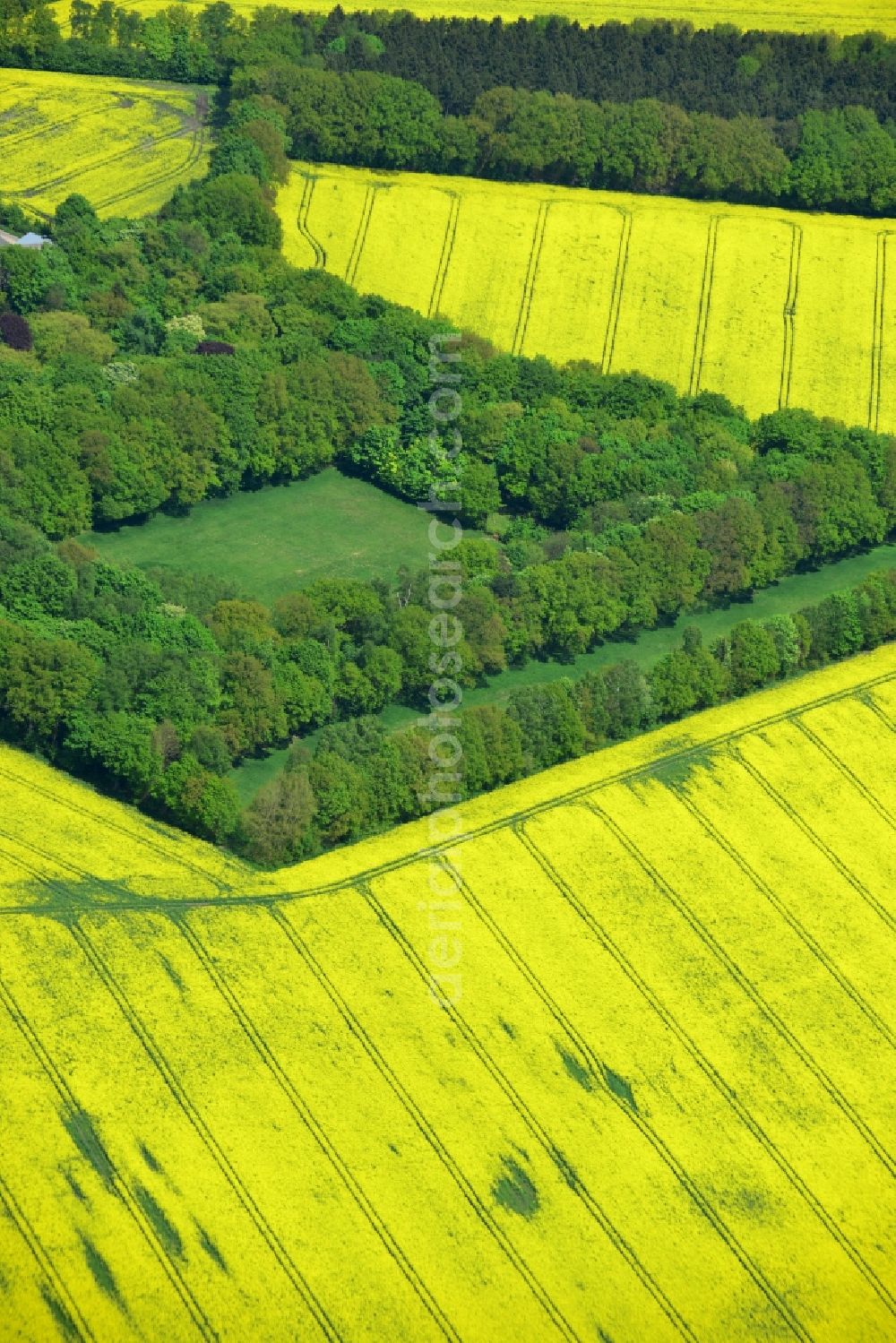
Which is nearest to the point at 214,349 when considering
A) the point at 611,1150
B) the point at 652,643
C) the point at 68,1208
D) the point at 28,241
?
the point at 28,241

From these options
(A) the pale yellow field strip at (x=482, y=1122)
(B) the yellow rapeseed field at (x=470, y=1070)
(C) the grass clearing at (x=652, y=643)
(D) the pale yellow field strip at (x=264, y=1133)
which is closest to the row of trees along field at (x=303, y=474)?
(C) the grass clearing at (x=652, y=643)

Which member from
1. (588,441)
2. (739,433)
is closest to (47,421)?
(588,441)

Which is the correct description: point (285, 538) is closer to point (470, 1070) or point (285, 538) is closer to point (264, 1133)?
point (470, 1070)

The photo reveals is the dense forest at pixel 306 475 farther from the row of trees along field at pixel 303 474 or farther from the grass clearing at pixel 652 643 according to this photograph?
the grass clearing at pixel 652 643

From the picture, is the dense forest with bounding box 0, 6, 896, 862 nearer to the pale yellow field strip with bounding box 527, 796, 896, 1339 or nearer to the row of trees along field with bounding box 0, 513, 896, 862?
the row of trees along field with bounding box 0, 513, 896, 862

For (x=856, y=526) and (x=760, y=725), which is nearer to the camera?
(x=760, y=725)

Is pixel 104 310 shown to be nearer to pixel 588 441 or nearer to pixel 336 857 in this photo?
pixel 588 441

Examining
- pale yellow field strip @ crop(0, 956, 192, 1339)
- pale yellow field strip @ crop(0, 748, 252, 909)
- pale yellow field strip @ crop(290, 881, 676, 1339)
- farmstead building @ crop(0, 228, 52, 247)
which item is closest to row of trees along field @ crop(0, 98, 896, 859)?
pale yellow field strip @ crop(0, 748, 252, 909)
